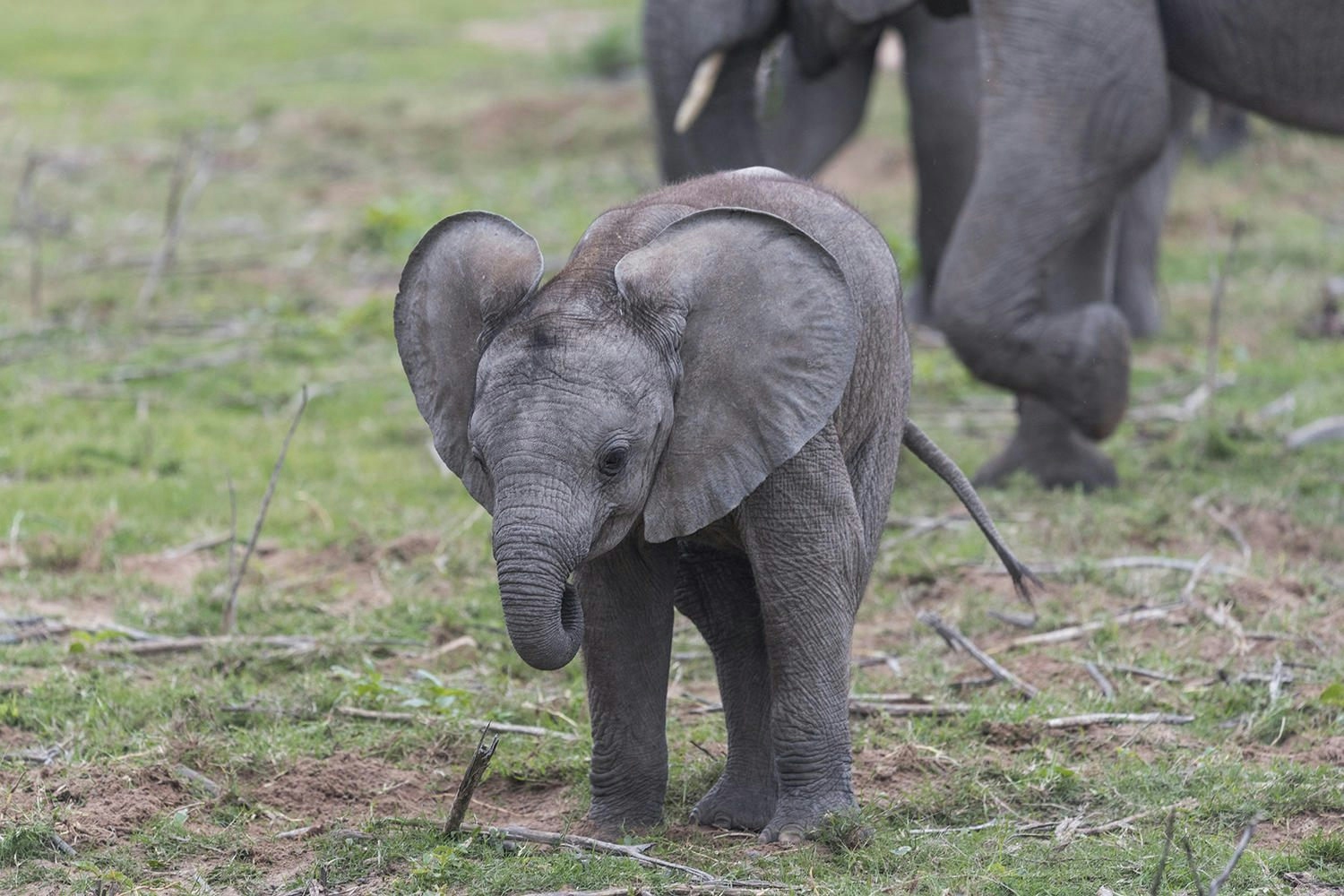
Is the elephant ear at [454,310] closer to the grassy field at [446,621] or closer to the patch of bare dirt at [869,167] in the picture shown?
the grassy field at [446,621]

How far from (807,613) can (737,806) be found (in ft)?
2.05

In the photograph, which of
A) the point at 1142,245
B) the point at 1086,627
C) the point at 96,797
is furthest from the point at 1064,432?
the point at 96,797

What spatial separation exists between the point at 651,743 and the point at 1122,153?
11.3ft

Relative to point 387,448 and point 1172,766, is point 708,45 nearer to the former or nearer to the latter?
point 387,448

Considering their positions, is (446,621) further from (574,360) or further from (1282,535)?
(1282,535)

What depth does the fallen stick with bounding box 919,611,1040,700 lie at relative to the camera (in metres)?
5.71

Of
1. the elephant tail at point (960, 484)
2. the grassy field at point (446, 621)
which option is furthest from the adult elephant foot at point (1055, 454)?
the elephant tail at point (960, 484)

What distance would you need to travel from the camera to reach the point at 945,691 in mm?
5699

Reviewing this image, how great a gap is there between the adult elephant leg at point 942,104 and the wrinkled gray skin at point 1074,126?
2204mm

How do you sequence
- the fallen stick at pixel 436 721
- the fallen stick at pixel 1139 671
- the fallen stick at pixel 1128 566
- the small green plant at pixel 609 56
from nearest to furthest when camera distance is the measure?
the fallen stick at pixel 436 721 < the fallen stick at pixel 1139 671 < the fallen stick at pixel 1128 566 < the small green plant at pixel 609 56

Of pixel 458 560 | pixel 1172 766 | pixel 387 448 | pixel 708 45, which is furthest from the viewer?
pixel 387 448

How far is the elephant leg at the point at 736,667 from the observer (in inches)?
191

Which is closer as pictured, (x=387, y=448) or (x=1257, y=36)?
(x=1257, y=36)

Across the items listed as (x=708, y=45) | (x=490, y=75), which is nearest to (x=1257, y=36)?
(x=708, y=45)
